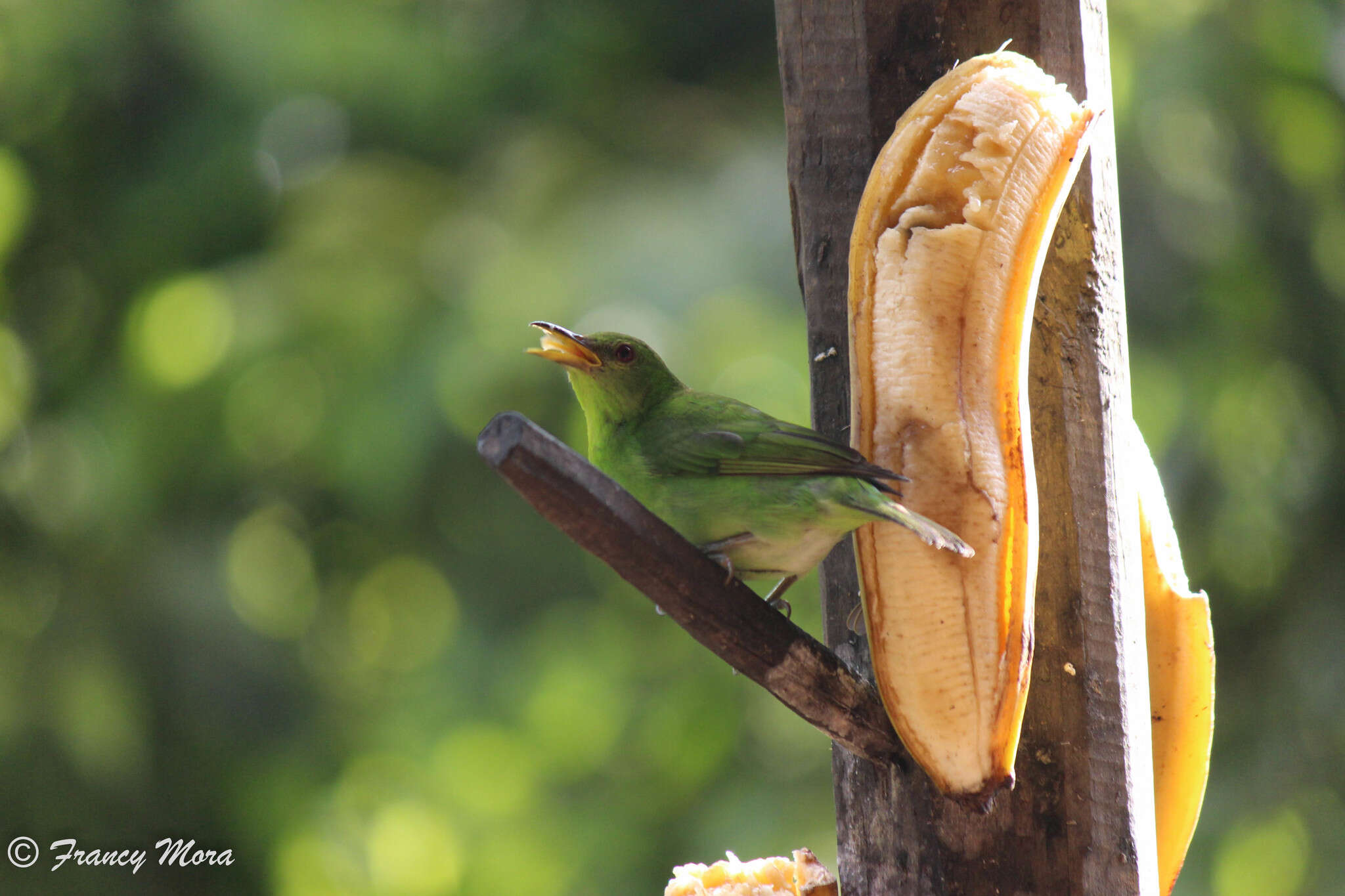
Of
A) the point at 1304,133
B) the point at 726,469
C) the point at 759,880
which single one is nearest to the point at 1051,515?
the point at 726,469

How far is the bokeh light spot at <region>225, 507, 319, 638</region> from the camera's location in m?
7.35

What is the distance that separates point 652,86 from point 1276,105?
379 cm

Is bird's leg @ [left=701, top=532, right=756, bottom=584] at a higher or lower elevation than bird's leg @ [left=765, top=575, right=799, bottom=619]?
higher

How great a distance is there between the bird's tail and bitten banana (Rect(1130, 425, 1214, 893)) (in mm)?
626

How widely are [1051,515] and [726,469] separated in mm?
626

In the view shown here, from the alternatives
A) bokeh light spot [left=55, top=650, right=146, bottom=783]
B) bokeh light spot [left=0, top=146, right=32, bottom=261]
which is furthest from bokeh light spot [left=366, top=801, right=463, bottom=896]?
bokeh light spot [left=0, top=146, right=32, bottom=261]

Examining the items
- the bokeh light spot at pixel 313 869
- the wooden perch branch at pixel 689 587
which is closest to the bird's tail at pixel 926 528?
the wooden perch branch at pixel 689 587

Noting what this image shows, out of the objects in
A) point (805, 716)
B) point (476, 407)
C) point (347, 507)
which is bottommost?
point (347, 507)

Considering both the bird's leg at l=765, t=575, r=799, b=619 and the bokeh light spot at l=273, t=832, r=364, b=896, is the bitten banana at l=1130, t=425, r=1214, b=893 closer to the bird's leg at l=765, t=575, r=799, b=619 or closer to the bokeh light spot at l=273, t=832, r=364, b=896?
the bird's leg at l=765, t=575, r=799, b=619

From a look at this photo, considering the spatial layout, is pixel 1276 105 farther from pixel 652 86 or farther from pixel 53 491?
pixel 53 491

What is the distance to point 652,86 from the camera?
7789mm

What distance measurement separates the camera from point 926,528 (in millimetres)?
1704

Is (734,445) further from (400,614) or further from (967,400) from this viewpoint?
(400,614)

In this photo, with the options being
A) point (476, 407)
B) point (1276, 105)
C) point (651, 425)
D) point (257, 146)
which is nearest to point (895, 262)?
point (651, 425)
